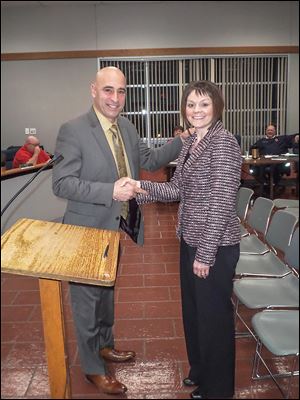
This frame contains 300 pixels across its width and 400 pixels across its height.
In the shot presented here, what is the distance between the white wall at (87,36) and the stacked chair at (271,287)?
0.40 meters

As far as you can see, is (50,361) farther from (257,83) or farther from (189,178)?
(257,83)

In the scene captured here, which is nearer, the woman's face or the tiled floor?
the tiled floor

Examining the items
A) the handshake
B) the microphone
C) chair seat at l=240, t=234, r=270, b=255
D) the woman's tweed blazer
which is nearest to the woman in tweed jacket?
the woman's tweed blazer

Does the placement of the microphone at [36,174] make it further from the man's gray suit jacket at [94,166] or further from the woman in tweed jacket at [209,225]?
the woman in tweed jacket at [209,225]

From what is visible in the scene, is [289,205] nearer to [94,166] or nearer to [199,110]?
[199,110]

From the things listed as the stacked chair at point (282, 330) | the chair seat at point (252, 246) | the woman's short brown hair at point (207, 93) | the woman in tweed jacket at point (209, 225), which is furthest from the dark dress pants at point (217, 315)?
the chair seat at point (252, 246)

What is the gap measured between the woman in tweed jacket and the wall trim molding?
13 cm

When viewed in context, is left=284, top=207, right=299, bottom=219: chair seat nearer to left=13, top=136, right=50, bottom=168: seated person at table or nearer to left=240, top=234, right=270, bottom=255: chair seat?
left=13, top=136, right=50, bottom=168: seated person at table

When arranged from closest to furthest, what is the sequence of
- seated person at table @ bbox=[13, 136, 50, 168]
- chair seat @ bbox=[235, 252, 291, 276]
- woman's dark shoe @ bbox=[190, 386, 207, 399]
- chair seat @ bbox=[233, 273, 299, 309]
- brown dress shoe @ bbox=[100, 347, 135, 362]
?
seated person at table @ bbox=[13, 136, 50, 168] < woman's dark shoe @ bbox=[190, 386, 207, 399] < chair seat @ bbox=[233, 273, 299, 309] < brown dress shoe @ bbox=[100, 347, 135, 362] < chair seat @ bbox=[235, 252, 291, 276]

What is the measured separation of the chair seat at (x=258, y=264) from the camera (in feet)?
7.48

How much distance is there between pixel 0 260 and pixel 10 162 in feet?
0.93

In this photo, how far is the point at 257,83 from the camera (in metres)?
1.26

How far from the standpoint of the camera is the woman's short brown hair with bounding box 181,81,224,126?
1.42 m

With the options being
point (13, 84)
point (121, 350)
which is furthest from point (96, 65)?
point (121, 350)
